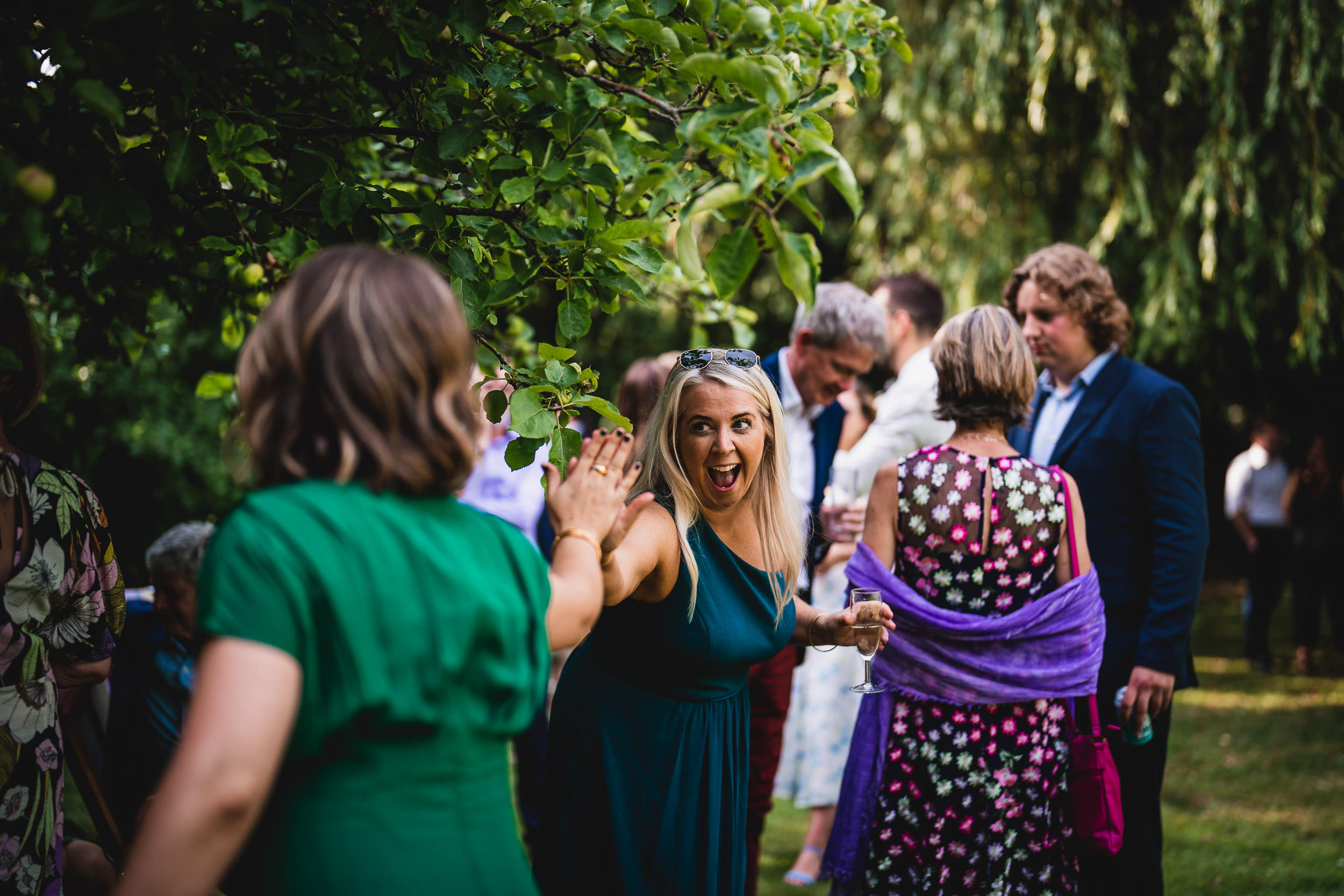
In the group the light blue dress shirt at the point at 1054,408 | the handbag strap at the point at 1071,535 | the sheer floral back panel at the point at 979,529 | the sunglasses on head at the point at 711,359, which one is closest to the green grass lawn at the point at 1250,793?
the handbag strap at the point at 1071,535

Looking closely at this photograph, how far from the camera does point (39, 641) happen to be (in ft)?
8.27

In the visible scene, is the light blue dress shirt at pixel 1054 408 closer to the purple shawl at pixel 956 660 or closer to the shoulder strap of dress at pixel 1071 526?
the shoulder strap of dress at pixel 1071 526

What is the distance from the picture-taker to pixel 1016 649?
311 centimetres

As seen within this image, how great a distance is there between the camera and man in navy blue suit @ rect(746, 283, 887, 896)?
398cm

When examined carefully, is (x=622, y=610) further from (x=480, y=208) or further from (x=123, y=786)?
(x=123, y=786)

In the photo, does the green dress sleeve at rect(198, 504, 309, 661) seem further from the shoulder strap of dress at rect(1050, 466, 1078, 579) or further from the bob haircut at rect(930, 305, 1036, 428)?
the shoulder strap of dress at rect(1050, 466, 1078, 579)

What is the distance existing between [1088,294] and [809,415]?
4.25 feet

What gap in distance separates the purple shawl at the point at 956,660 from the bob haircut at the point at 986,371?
567 mm

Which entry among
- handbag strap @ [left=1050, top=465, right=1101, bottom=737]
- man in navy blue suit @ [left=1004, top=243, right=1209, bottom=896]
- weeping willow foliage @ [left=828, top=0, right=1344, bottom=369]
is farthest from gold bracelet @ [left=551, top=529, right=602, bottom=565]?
weeping willow foliage @ [left=828, top=0, right=1344, bottom=369]

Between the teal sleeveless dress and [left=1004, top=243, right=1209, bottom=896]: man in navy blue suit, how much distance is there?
4.70 ft

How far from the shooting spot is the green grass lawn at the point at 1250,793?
15.6 feet

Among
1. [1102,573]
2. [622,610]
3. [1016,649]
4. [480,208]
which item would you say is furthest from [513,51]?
[1102,573]

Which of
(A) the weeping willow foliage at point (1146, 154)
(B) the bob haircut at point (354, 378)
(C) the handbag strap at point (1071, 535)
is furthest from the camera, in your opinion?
(A) the weeping willow foliage at point (1146, 154)

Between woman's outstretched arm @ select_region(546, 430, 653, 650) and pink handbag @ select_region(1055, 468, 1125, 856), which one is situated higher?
woman's outstretched arm @ select_region(546, 430, 653, 650)
